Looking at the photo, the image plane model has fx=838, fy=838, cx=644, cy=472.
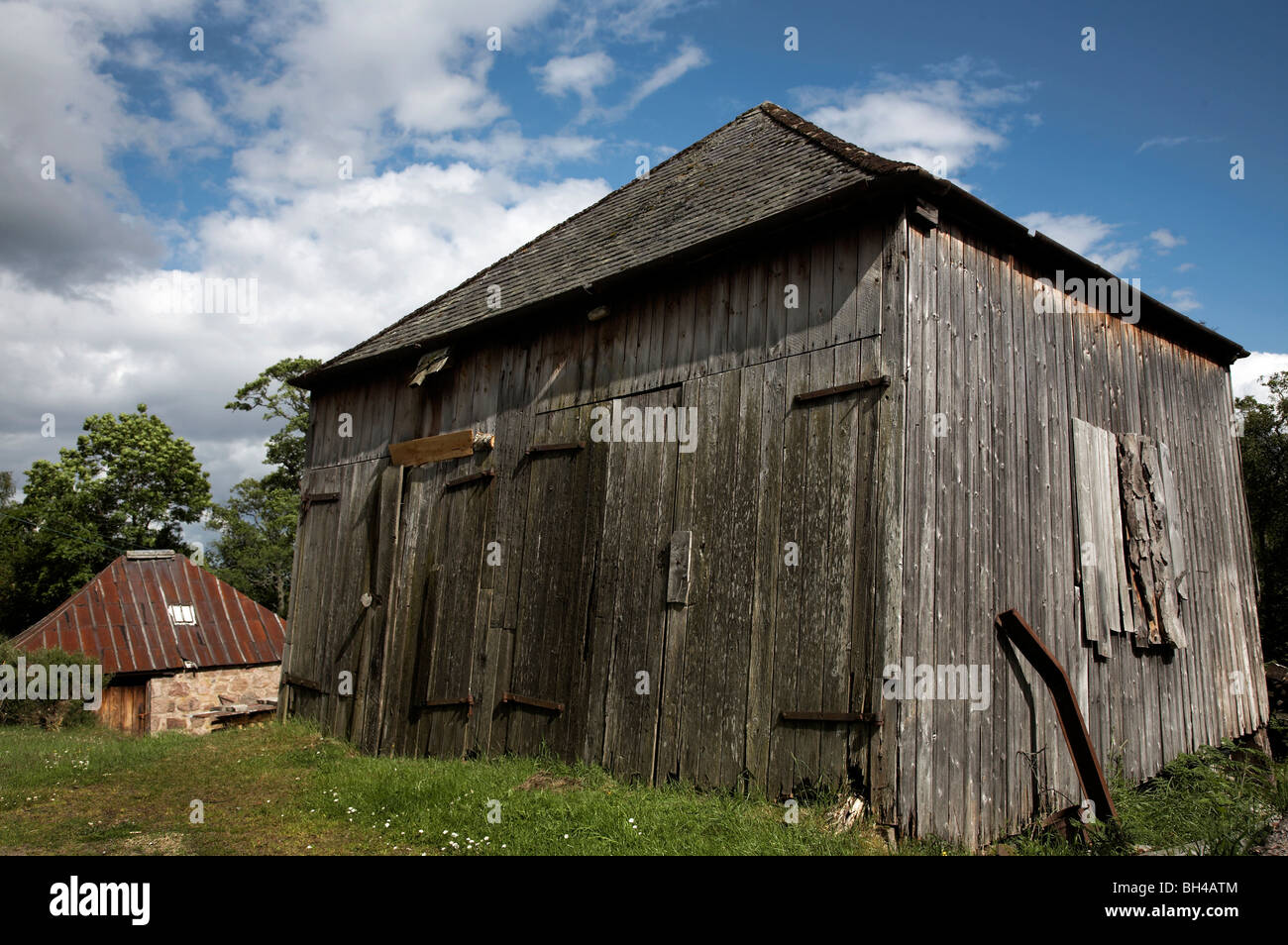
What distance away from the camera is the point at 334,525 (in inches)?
443

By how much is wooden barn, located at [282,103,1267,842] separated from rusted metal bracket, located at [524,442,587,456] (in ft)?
0.10

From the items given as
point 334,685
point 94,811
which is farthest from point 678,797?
point 334,685

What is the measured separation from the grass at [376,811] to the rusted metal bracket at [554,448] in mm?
2940

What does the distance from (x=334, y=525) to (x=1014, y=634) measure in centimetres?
852

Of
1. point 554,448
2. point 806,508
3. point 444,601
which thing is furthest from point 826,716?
point 444,601

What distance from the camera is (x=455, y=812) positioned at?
20.3 ft

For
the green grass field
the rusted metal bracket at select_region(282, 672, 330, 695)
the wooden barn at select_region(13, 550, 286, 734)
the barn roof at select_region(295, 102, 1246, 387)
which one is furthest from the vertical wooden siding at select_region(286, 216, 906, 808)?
the wooden barn at select_region(13, 550, 286, 734)

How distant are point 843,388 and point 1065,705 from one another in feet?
9.84

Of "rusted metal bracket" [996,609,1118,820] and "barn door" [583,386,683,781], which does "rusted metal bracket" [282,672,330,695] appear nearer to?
"barn door" [583,386,683,781]

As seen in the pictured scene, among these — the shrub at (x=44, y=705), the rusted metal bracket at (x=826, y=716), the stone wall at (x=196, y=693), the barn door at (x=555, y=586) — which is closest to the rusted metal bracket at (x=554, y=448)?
the barn door at (x=555, y=586)

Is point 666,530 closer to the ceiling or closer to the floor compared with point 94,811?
closer to the ceiling

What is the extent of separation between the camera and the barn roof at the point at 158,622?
19.5 metres

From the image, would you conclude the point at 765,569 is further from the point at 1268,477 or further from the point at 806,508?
the point at 1268,477
